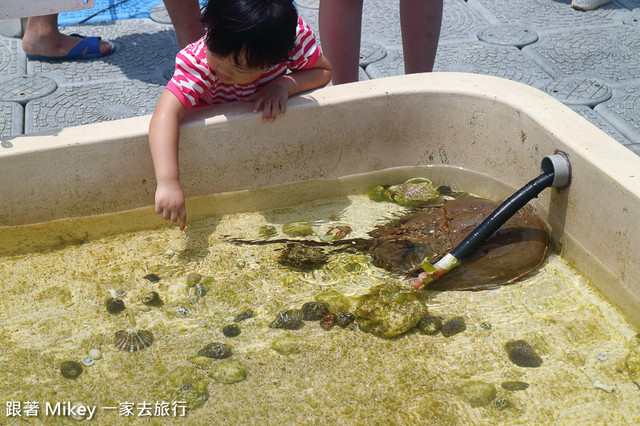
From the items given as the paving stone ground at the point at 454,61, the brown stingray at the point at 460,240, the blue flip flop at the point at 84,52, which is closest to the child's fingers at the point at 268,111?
the brown stingray at the point at 460,240

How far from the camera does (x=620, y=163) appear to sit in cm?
193

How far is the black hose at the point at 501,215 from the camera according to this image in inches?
80.9

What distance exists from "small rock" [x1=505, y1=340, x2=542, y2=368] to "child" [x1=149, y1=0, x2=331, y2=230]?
109 cm

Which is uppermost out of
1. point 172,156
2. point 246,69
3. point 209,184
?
point 246,69

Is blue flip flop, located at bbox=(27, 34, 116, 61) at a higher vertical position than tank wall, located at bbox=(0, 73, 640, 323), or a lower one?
lower

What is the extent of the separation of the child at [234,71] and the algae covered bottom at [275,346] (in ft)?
0.98

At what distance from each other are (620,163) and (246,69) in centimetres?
118

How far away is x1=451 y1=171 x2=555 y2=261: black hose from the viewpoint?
2.05m

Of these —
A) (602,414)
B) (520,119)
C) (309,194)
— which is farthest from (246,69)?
(602,414)

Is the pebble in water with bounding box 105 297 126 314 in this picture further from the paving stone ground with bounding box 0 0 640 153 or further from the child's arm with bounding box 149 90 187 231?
the paving stone ground with bounding box 0 0 640 153

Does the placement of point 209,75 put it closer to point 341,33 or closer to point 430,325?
point 341,33

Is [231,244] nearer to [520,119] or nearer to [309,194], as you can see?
[309,194]

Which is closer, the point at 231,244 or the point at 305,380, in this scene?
the point at 305,380

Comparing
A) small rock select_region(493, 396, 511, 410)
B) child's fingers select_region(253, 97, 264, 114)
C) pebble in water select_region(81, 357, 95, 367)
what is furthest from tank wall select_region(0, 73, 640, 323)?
pebble in water select_region(81, 357, 95, 367)
